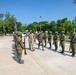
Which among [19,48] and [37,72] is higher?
[19,48]

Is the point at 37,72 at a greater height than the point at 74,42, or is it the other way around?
the point at 74,42

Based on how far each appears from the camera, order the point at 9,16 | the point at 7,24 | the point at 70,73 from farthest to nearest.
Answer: the point at 9,16 < the point at 7,24 < the point at 70,73

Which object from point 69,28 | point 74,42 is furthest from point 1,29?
point 74,42

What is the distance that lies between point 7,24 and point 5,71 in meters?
85.5

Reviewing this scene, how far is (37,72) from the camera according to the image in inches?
381

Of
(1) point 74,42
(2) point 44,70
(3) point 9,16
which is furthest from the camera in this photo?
(3) point 9,16

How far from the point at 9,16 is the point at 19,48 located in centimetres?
9576

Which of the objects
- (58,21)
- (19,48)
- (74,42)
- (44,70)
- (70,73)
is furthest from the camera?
(58,21)

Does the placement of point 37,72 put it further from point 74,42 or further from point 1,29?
point 1,29

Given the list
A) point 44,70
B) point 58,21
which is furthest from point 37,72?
point 58,21

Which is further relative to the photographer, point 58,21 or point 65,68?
point 58,21

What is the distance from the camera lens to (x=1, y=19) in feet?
326

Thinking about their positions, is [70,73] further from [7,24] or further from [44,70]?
[7,24]

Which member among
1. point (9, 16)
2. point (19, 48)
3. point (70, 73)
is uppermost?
point (9, 16)
